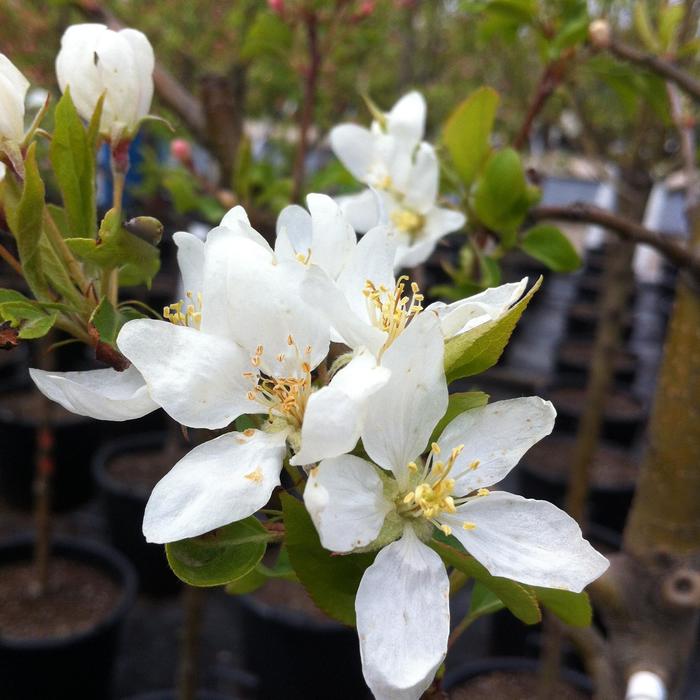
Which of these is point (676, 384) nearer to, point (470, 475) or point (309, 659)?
point (470, 475)

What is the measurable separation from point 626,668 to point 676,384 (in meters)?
0.34

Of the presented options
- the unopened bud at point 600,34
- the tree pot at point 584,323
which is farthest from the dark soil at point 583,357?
the unopened bud at point 600,34

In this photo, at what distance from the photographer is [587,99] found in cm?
411

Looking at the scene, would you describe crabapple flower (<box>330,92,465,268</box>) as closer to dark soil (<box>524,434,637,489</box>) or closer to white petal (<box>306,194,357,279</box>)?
white petal (<box>306,194,357,279</box>)

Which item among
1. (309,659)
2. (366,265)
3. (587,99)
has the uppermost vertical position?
(587,99)

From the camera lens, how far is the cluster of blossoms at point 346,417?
1.59ft

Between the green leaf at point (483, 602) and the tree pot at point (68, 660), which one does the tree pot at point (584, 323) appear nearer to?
the tree pot at point (68, 660)

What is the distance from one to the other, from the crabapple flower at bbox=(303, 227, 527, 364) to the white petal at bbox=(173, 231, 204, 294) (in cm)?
12

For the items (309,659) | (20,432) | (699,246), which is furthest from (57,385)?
(20,432)

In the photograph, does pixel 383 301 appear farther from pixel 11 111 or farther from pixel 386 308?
pixel 11 111

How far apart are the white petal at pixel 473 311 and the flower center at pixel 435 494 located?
0.27 feet

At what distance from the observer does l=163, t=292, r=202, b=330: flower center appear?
620 millimetres

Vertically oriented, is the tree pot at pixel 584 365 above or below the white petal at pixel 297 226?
below

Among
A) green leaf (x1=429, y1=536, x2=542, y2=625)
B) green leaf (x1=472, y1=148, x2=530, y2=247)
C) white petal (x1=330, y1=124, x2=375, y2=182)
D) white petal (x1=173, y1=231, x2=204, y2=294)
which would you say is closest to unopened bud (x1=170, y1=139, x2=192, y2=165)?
white petal (x1=330, y1=124, x2=375, y2=182)
